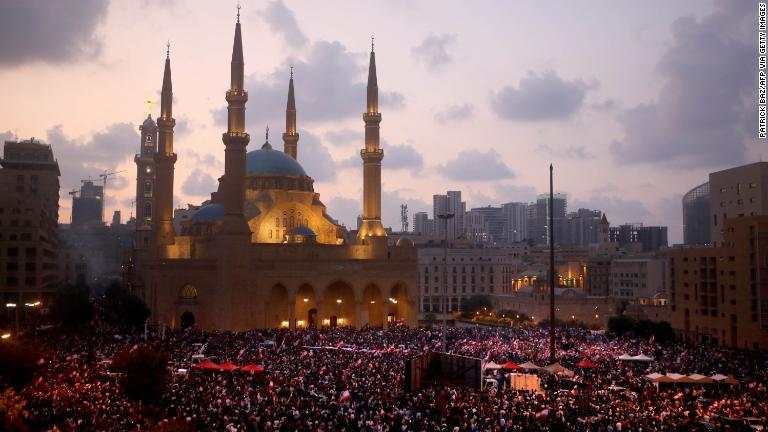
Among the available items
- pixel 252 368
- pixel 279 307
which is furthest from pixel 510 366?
pixel 279 307

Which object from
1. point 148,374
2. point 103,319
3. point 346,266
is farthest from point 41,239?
point 148,374

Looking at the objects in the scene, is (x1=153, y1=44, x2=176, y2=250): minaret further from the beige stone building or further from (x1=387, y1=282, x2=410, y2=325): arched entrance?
the beige stone building

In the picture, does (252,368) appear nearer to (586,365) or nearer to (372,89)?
(586,365)

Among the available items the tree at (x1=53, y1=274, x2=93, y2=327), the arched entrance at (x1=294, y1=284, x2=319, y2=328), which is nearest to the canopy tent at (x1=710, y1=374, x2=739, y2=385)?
the arched entrance at (x1=294, y1=284, x2=319, y2=328)

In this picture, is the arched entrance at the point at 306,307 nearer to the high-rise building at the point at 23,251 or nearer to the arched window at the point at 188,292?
the arched window at the point at 188,292

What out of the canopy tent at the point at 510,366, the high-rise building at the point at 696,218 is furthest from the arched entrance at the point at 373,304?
the high-rise building at the point at 696,218

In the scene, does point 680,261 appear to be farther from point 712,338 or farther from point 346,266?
point 346,266
